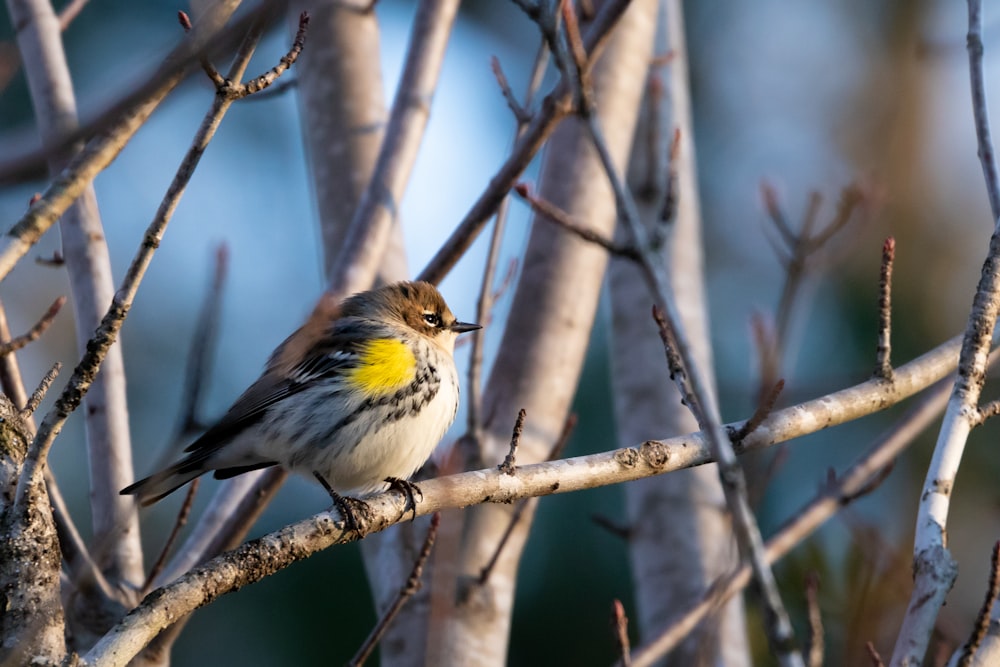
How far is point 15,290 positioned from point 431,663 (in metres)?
8.10

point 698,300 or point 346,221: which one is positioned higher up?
point 698,300

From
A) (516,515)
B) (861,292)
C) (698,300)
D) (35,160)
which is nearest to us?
(35,160)

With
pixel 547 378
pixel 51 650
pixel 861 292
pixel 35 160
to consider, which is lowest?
pixel 51 650

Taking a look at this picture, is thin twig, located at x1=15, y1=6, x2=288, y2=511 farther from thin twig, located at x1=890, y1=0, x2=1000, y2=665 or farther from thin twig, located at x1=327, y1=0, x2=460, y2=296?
thin twig, located at x1=890, y1=0, x2=1000, y2=665

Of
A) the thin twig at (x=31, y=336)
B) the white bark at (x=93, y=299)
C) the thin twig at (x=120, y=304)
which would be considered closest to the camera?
the thin twig at (x=120, y=304)

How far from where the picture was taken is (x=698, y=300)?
592 centimetres

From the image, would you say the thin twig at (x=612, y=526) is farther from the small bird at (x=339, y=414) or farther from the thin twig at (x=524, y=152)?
the thin twig at (x=524, y=152)

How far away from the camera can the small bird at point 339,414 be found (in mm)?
4262

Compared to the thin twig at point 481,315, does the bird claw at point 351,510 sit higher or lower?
lower

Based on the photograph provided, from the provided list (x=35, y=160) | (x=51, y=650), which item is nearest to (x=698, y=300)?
(x=51, y=650)

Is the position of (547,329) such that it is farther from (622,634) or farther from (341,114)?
(622,634)

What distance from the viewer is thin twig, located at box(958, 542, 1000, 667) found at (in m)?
2.43

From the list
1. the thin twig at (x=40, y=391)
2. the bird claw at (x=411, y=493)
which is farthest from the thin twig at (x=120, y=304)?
the bird claw at (x=411, y=493)

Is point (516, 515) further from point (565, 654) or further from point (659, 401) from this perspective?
point (565, 654)
